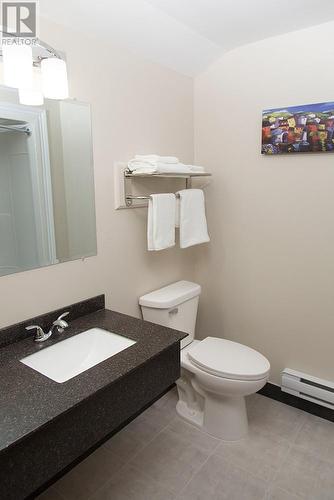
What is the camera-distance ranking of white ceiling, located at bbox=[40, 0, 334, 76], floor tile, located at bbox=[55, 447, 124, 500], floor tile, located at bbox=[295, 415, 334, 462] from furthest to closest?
floor tile, located at bbox=[295, 415, 334, 462] < floor tile, located at bbox=[55, 447, 124, 500] < white ceiling, located at bbox=[40, 0, 334, 76]

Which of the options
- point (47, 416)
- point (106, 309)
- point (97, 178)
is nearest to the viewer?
point (47, 416)

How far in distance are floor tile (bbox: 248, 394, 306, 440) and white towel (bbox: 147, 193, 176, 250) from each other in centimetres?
118

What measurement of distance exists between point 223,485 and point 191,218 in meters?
1.39

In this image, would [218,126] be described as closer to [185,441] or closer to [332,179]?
[332,179]

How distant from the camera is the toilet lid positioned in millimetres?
1742

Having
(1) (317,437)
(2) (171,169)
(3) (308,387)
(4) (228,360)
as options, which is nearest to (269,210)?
(2) (171,169)

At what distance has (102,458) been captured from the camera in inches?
69.5

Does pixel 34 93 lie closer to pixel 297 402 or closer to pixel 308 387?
pixel 308 387

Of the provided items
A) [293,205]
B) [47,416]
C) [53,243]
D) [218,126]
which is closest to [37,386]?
[47,416]

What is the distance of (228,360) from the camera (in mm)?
1847

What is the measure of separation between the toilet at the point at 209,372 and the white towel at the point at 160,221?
356 millimetres

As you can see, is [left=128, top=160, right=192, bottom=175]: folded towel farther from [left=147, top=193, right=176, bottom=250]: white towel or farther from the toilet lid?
the toilet lid

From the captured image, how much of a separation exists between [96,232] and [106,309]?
42 centimetres

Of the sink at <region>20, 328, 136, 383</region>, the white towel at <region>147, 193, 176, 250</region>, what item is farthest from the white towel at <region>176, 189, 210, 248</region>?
the sink at <region>20, 328, 136, 383</region>
